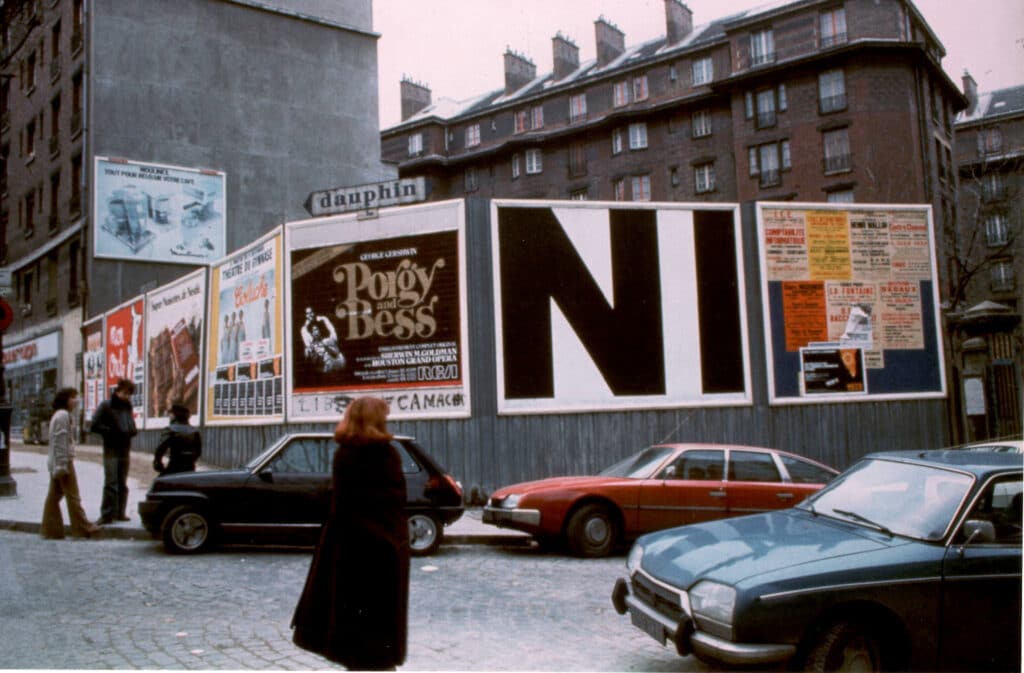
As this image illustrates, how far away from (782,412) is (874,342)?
7.08 feet

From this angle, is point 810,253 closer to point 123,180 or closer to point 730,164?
point 123,180

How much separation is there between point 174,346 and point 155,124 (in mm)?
10670

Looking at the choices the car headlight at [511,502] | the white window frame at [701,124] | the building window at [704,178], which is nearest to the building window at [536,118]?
the white window frame at [701,124]

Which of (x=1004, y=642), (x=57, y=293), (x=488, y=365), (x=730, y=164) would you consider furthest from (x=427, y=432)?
(x=730, y=164)

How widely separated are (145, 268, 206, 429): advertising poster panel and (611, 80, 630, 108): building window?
2806cm

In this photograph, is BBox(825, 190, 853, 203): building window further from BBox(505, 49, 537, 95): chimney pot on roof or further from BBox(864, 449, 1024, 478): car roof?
BBox(864, 449, 1024, 478): car roof

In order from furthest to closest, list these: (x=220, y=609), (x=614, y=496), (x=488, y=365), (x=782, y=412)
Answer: (x=782, y=412) → (x=488, y=365) → (x=614, y=496) → (x=220, y=609)

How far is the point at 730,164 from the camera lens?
41031 mm

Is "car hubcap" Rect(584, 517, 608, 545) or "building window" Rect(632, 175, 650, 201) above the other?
"building window" Rect(632, 175, 650, 201)

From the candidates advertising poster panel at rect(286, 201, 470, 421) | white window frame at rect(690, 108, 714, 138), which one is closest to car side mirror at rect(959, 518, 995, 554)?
advertising poster panel at rect(286, 201, 470, 421)

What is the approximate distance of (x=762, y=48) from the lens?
38.1 meters

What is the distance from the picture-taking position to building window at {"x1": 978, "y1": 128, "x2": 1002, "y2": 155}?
10689 mm

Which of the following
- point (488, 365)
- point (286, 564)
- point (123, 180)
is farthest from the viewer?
point (123, 180)

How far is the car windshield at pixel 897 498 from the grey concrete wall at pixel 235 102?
2499 cm
